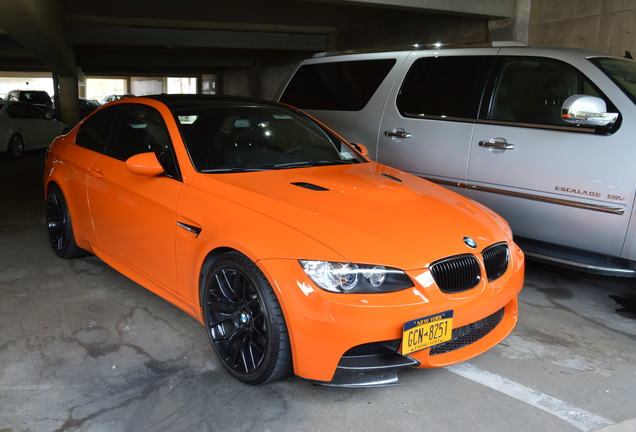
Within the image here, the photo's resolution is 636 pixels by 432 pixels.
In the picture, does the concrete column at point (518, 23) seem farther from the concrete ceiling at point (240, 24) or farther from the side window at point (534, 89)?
the side window at point (534, 89)

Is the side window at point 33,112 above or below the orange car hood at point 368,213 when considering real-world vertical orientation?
above

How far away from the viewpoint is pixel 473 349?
291 cm

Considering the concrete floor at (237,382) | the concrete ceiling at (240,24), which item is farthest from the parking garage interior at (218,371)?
the concrete ceiling at (240,24)

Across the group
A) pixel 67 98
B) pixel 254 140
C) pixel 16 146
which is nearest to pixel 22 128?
pixel 16 146

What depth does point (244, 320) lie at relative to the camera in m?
2.85

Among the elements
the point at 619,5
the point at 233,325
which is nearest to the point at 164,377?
the point at 233,325

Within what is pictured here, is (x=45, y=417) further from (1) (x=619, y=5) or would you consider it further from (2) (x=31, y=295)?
(1) (x=619, y=5)

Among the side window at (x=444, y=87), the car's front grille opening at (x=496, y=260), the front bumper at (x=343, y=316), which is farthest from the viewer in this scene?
the side window at (x=444, y=87)

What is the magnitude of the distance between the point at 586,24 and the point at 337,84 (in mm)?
8196

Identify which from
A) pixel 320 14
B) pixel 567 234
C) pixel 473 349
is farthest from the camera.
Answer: pixel 320 14

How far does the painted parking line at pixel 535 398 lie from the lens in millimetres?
2690

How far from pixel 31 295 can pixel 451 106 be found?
3.75m

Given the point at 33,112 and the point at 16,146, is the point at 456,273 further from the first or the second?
the point at 33,112

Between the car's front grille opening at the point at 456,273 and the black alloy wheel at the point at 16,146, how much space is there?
42.0 feet
